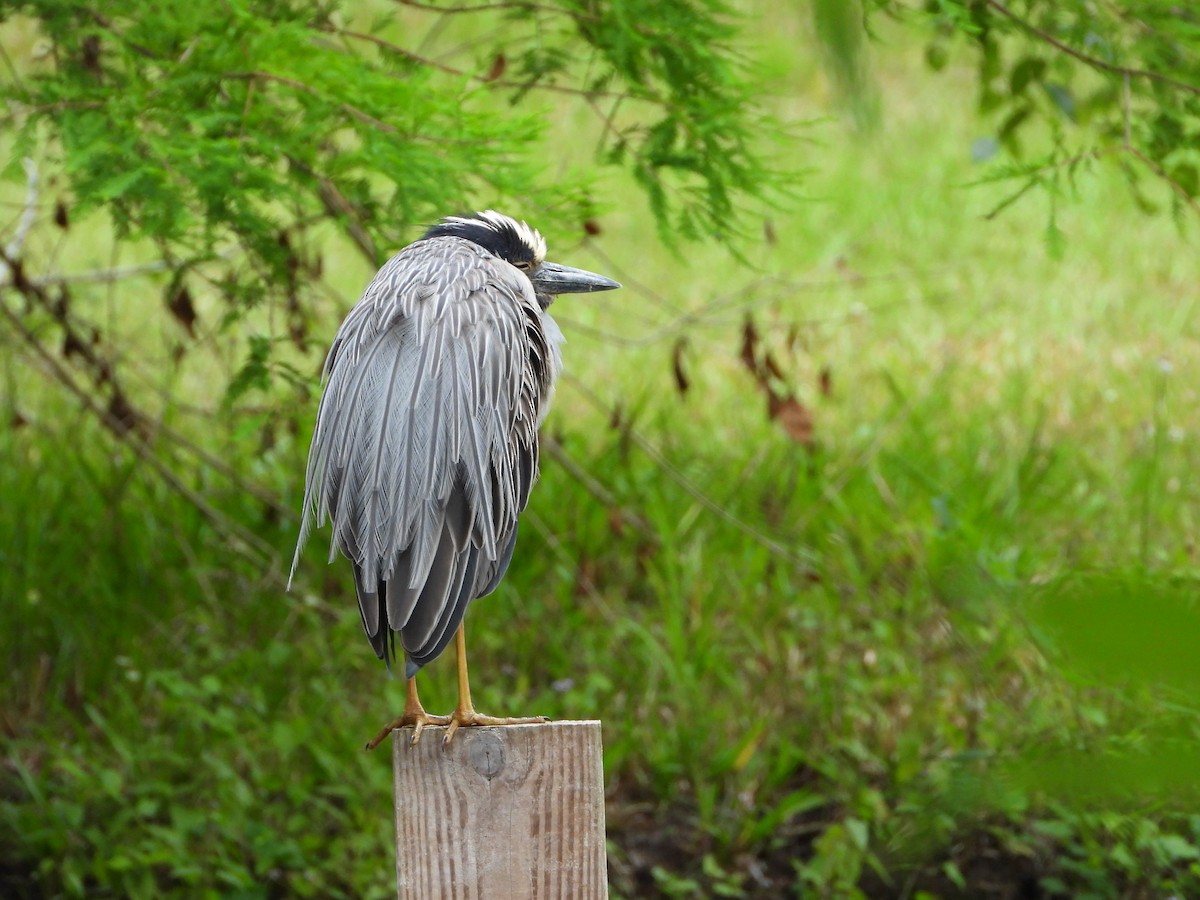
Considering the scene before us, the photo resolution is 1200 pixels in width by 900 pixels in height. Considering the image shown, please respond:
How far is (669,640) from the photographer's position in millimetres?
4824

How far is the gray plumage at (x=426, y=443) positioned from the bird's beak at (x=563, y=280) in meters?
0.41

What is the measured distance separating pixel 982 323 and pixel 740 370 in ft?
5.33

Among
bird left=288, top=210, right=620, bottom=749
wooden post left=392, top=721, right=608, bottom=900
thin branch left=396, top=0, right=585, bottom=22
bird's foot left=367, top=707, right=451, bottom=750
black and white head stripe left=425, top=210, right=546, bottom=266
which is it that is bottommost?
wooden post left=392, top=721, right=608, bottom=900

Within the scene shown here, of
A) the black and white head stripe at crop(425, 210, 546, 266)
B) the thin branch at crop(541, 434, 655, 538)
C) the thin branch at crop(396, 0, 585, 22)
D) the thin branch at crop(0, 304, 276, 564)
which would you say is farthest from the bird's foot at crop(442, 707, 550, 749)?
the thin branch at crop(0, 304, 276, 564)

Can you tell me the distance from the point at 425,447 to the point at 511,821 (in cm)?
68

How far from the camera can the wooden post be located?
2207 millimetres

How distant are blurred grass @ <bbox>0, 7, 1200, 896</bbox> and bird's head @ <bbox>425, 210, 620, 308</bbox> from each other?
0.57 metres

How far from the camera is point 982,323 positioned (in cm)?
793

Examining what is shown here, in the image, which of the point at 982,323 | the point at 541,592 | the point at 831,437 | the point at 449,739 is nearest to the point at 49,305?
the point at 541,592

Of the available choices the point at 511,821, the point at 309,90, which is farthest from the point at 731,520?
the point at 511,821

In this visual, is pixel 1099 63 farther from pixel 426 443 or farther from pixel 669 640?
pixel 669 640

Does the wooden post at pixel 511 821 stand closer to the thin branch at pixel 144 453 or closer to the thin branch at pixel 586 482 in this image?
the thin branch at pixel 586 482

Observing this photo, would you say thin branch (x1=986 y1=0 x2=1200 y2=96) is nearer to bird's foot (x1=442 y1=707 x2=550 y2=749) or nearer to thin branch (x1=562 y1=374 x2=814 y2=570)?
thin branch (x1=562 y1=374 x2=814 y2=570)

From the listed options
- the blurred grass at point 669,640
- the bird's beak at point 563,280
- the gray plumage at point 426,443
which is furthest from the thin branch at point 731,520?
the gray plumage at point 426,443
